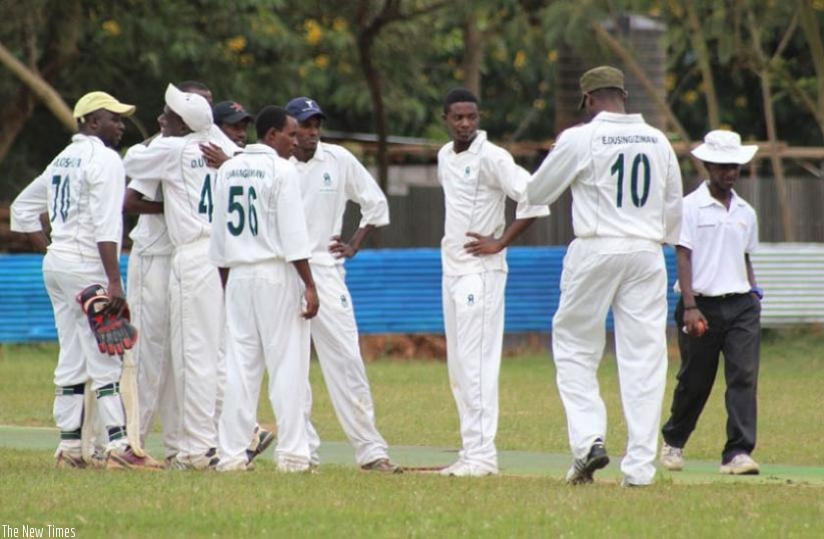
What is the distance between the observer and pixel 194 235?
11656mm

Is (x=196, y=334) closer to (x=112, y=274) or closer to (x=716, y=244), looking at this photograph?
(x=112, y=274)

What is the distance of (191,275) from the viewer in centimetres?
1164

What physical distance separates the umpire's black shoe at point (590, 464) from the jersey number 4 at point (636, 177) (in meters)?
1.36

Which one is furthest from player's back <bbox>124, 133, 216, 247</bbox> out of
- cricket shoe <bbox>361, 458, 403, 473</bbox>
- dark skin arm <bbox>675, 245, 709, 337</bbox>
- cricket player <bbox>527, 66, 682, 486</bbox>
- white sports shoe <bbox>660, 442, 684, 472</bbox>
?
white sports shoe <bbox>660, 442, 684, 472</bbox>

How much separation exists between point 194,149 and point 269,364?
1.52m

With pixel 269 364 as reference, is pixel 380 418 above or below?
below

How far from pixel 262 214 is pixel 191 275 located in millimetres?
899

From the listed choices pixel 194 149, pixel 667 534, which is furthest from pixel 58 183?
pixel 667 534

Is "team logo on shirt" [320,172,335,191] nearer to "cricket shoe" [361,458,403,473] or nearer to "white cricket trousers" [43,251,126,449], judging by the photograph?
"white cricket trousers" [43,251,126,449]

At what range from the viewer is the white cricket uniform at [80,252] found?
11.4 m

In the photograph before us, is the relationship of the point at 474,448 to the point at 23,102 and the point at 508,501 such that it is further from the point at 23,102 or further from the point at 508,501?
the point at 23,102

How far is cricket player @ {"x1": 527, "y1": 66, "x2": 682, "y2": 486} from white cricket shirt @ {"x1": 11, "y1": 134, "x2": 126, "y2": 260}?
264 centimetres

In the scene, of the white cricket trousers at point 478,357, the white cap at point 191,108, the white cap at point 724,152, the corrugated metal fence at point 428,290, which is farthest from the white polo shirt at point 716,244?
the corrugated metal fence at point 428,290

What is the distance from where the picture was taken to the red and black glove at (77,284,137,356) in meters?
11.3
